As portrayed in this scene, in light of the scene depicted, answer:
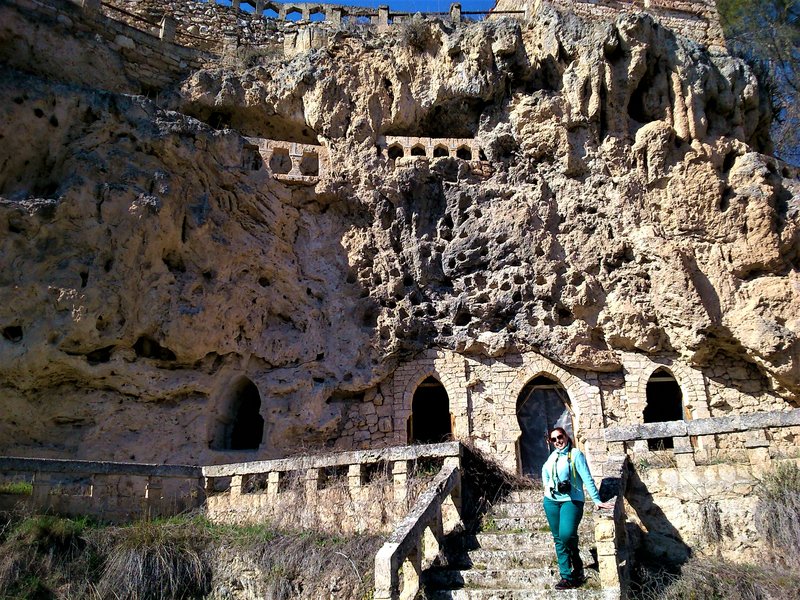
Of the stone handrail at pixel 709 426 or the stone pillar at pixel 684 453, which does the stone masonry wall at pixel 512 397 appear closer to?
the stone handrail at pixel 709 426

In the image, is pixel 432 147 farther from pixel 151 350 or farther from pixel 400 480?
pixel 400 480

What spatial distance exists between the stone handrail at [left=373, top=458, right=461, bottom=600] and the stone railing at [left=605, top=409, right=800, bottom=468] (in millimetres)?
2211

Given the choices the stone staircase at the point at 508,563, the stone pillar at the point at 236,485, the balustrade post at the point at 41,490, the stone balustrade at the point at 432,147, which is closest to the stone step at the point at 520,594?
the stone staircase at the point at 508,563

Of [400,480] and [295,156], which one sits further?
[295,156]

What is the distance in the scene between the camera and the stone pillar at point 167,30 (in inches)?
618

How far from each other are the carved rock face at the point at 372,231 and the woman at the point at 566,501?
6.47 m

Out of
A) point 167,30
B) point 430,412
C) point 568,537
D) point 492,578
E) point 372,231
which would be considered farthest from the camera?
point 167,30

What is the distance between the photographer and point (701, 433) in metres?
8.75

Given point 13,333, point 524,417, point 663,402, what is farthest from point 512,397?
point 13,333

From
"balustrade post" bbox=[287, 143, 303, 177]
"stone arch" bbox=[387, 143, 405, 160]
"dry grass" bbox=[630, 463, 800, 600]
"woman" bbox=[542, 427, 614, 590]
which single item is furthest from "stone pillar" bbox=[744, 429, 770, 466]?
"balustrade post" bbox=[287, 143, 303, 177]

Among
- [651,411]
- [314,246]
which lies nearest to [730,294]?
[651,411]

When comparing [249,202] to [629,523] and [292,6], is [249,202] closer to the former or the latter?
[292,6]

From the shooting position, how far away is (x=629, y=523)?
830cm

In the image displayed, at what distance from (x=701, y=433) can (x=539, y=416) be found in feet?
18.5
